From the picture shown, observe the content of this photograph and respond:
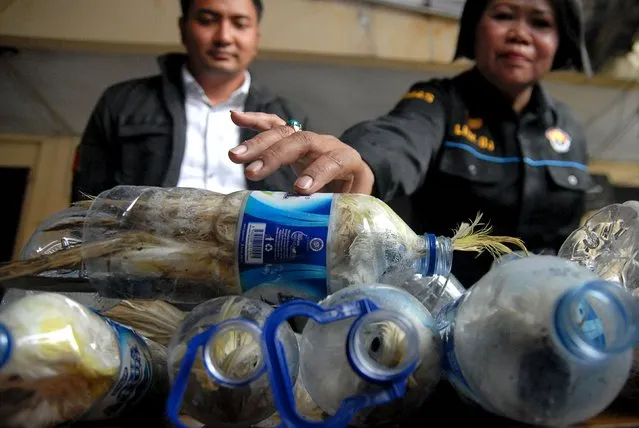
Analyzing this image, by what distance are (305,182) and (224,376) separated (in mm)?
201

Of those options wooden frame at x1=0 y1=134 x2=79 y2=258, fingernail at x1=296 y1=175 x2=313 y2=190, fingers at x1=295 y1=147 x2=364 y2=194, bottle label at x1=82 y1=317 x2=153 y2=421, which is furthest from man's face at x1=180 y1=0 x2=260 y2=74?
bottle label at x1=82 y1=317 x2=153 y2=421

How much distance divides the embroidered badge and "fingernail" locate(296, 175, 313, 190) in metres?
0.86

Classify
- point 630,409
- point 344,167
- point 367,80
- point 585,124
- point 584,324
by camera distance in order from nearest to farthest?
1. point 584,324
2. point 630,409
3. point 344,167
4. point 367,80
5. point 585,124

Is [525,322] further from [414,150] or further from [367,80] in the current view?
[367,80]

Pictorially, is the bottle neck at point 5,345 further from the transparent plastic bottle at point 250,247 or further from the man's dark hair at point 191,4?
the man's dark hair at point 191,4

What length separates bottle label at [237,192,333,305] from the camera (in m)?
0.41

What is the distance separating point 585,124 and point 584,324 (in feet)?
4.75

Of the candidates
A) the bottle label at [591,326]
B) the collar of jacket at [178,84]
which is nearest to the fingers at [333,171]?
the bottle label at [591,326]

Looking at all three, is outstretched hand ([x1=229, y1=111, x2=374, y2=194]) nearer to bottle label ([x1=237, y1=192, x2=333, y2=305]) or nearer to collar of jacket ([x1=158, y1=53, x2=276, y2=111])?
bottle label ([x1=237, y1=192, x2=333, y2=305])

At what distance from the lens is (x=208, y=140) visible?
111cm

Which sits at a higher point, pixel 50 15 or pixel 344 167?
pixel 50 15

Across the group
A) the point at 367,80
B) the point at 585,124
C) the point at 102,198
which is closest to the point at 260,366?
the point at 102,198

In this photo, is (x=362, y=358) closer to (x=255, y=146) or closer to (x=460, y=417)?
(x=460, y=417)

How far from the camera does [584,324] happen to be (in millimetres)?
300
